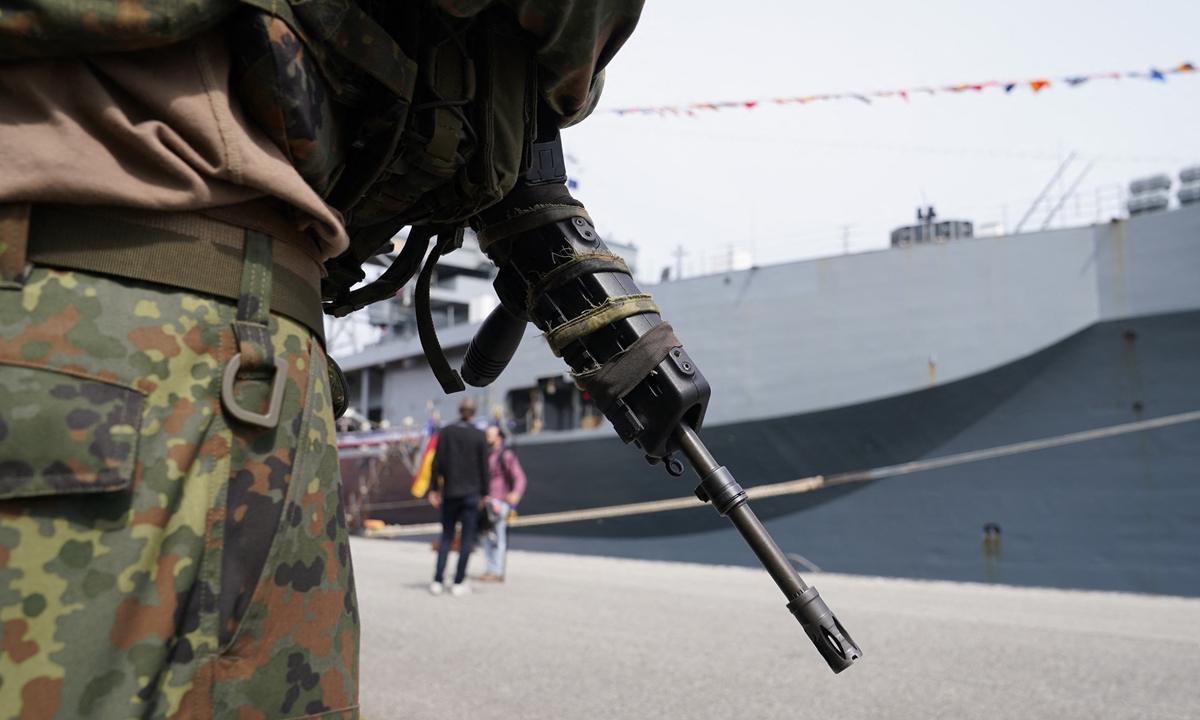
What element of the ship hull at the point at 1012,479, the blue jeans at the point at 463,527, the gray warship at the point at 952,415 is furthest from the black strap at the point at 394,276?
the ship hull at the point at 1012,479

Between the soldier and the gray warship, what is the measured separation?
28.9ft

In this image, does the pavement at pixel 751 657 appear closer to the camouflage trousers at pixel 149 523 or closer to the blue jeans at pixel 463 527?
the blue jeans at pixel 463 527

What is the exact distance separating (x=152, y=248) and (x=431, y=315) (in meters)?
0.62

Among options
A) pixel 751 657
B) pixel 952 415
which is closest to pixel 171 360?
pixel 751 657

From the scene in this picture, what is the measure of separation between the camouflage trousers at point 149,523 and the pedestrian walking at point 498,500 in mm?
6239

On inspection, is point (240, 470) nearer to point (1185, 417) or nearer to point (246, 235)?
point (246, 235)

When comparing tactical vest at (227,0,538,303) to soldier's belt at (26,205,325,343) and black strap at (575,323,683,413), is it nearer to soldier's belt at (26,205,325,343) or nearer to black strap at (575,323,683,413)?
soldier's belt at (26,205,325,343)

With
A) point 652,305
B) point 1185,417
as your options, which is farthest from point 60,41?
point 1185,417

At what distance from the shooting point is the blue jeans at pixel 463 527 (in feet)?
21.6

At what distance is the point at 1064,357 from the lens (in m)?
10.1

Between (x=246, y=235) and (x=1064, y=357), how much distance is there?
11.0 m

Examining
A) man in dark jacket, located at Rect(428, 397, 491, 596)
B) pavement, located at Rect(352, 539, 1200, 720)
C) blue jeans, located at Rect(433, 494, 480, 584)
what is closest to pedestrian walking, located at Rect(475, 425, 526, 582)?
man in dark jacket, located at Rect(428, 397, 491, 596)

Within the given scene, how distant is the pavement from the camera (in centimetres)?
293

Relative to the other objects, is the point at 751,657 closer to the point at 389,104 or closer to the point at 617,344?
the point at 617,344
